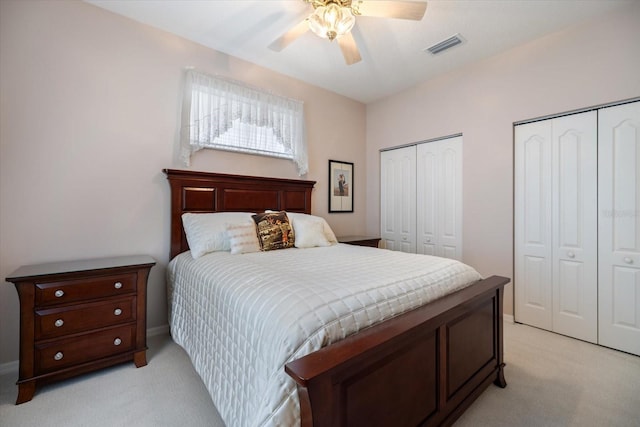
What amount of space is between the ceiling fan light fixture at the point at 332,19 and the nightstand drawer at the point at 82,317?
2369 mm

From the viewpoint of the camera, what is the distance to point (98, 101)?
2.32 meters

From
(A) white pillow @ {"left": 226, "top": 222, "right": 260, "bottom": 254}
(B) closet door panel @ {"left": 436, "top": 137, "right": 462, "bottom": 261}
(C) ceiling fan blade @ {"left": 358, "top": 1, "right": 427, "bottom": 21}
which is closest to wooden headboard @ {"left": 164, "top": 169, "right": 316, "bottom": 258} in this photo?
(A) white pillow @ {"left": 226, "top": 222, "right": 260, "bottom": 254}

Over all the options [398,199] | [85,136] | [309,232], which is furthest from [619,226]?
[85,136]

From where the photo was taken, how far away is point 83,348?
1.87 meters

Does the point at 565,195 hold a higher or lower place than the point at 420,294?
higher

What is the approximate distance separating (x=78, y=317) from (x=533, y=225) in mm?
3922

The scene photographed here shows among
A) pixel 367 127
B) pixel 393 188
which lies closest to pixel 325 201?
pixel 393 188

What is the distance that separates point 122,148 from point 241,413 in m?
2.35

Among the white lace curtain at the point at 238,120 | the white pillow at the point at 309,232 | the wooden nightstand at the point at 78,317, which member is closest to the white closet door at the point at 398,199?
the white lace curtain at the point at 238,120

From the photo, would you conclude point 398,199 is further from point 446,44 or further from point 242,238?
point 242,238

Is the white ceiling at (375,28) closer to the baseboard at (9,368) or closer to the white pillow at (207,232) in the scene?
the white pillow at (207,232)

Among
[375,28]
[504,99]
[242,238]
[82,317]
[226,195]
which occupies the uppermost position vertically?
[375,28]

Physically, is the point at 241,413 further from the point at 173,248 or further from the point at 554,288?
the point at 554,288

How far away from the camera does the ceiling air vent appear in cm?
268
